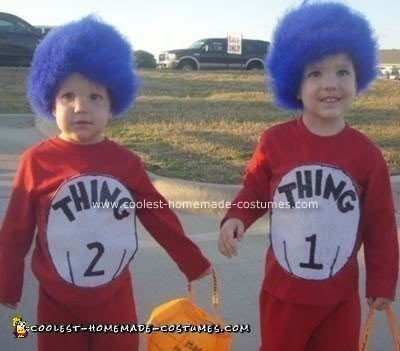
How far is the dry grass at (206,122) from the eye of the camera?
5.87 meters

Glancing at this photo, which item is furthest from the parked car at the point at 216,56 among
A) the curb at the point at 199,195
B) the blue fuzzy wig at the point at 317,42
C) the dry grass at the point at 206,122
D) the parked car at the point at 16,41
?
the blue fuzzy wig at the point at 317,42

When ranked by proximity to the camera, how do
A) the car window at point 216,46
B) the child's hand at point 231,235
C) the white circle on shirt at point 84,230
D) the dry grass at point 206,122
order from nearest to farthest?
the white circle on shirt at point 84,230, the child's hand at point 231,235, the dry grass at point 206,122, the car window at point 216,46

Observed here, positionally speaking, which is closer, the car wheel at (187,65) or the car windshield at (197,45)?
the car windshield at (197,45)

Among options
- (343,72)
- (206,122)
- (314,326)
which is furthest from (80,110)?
(206,122)

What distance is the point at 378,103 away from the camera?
421 inches

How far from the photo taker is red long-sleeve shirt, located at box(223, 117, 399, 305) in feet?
7.39

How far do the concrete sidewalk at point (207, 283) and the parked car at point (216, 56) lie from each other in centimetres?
1732

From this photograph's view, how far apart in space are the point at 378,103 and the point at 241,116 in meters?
3.06

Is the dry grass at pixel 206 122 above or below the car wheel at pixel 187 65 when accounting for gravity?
below

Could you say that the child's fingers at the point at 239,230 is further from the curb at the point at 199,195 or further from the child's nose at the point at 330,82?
the curb at the point at 199,195

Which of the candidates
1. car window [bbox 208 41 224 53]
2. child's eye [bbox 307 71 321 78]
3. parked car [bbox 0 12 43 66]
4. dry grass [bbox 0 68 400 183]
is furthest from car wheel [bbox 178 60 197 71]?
child's eye [bbox 307 71 321 78]

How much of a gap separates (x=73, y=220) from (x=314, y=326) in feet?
3.13

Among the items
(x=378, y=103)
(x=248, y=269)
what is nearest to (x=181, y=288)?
(x=248, y=269)

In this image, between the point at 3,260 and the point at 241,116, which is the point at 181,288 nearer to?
the point at 3,260
